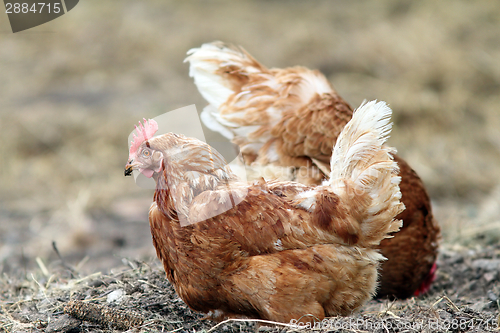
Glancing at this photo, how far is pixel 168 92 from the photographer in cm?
880

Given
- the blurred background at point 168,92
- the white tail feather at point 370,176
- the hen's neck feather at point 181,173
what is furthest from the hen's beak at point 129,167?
the blurred background at point 168,92

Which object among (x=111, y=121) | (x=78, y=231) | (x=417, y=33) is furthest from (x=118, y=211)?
(x=417, y=33)

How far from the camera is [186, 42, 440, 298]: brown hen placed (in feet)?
11.4

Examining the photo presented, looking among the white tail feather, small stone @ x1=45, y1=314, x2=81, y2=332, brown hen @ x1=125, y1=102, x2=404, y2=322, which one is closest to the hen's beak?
brown hen @ x1=125, y1=102, x2=404, y2=322

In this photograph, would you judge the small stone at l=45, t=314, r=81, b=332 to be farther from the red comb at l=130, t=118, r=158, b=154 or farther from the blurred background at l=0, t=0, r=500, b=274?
the blurred background at l=0, t=0, r=500, b=274

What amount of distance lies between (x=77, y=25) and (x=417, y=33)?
7.57m

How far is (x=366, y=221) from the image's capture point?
2.63 metres

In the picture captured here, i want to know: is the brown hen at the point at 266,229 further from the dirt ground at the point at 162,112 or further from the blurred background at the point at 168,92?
the blurred background at the point at 168,92

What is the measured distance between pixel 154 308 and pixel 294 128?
1.84 metres

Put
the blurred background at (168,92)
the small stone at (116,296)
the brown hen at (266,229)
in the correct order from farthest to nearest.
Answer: the blurred background at (168,92) → the small stone at (116,296) → the brown hen at (266,229)

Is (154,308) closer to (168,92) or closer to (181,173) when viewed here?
(181,173)

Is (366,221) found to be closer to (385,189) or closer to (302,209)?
(385,189)

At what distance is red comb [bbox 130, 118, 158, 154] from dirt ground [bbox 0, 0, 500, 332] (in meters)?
0.99

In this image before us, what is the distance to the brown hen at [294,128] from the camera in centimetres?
347
